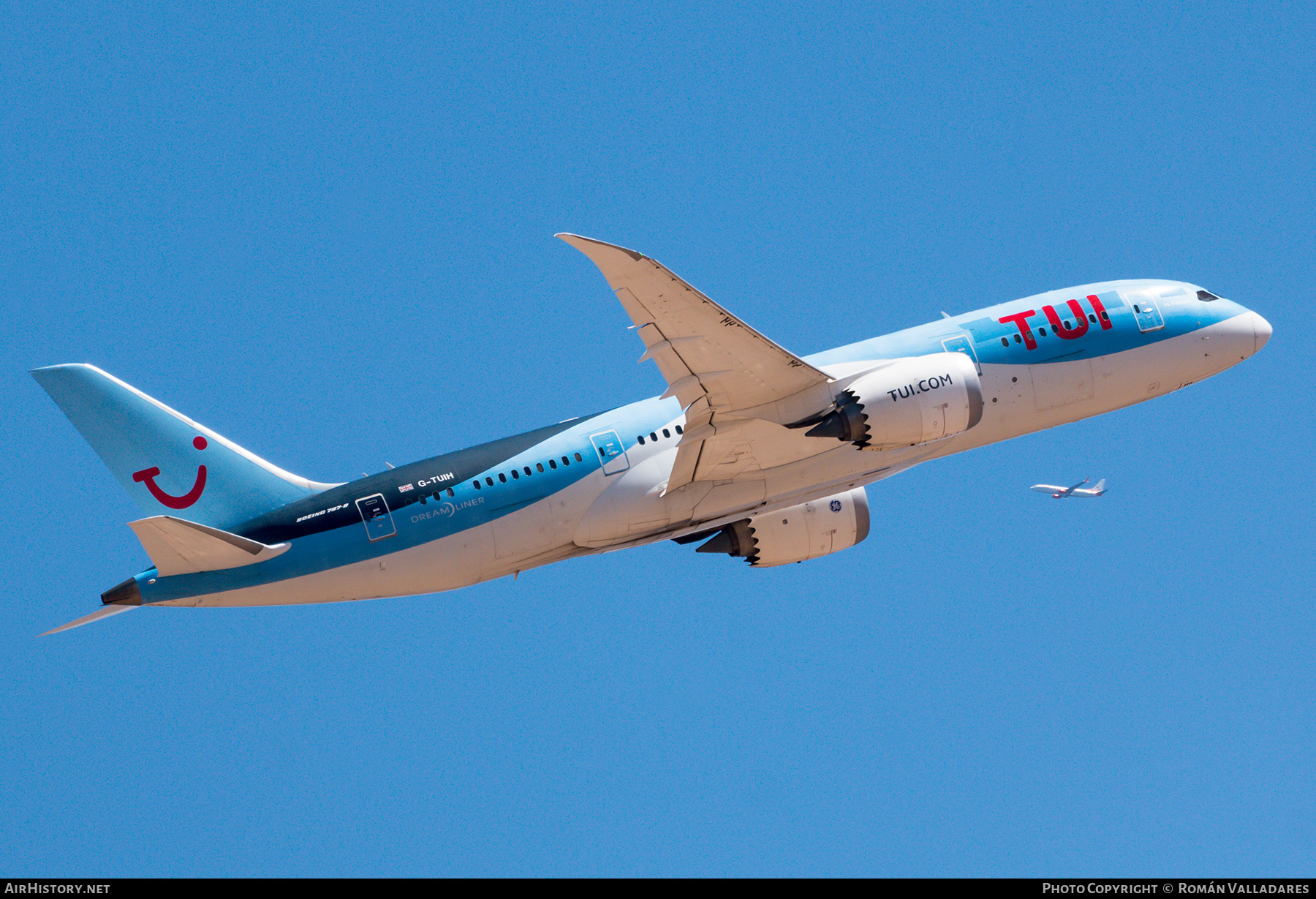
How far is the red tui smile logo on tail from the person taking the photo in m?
29.0

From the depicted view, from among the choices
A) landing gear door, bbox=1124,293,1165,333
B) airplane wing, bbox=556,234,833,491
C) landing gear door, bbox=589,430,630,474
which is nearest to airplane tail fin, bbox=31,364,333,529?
landing gear door, bbox=589,430,630,474

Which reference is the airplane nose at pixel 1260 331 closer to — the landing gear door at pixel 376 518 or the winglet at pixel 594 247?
the winglet at pixel 594 247

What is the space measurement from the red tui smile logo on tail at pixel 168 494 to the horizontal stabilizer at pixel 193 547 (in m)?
1.32

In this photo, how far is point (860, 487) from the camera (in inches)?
1272

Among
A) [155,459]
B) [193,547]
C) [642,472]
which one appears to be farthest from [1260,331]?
[155,459]

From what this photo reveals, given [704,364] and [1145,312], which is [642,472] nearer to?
[704,364]

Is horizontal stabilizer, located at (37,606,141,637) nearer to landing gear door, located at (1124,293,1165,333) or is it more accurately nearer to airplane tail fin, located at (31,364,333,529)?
airplane tail fin, located at (31,364,333,529)

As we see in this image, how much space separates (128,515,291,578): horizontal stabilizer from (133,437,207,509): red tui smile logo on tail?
1324 mm

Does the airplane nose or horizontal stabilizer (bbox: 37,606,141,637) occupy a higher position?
the airplane nose

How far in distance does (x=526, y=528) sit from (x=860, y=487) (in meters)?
8.37

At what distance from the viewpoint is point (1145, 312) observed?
105 feet

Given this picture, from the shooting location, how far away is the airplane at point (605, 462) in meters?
27.8
